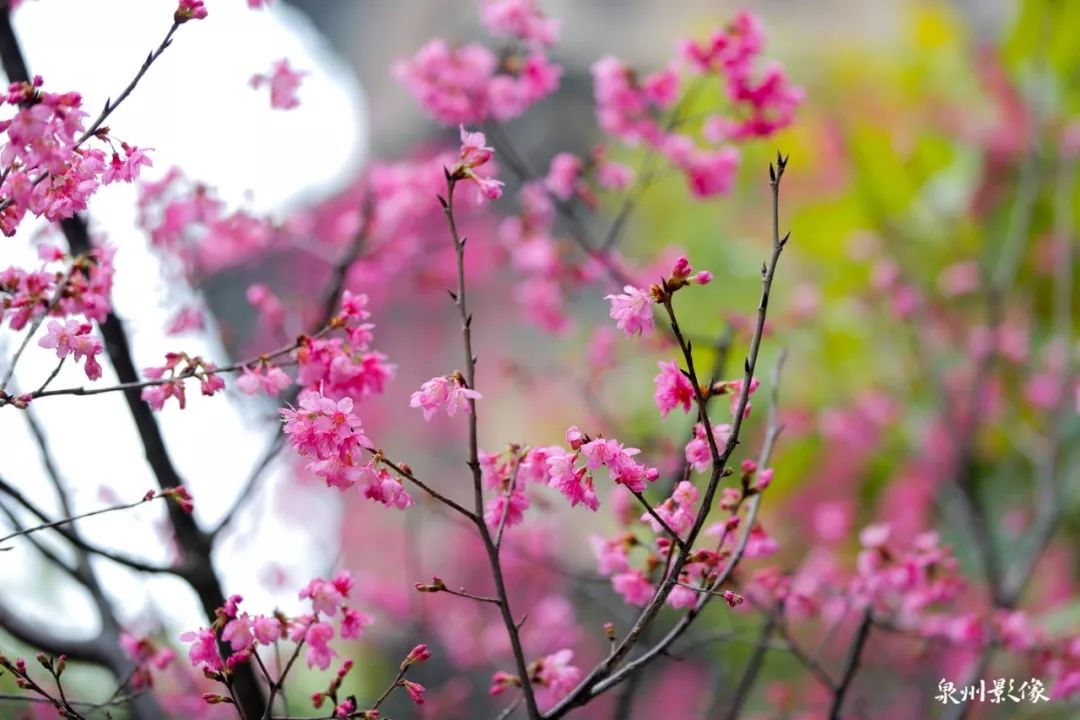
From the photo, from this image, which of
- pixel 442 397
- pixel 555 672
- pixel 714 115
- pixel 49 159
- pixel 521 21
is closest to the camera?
pixel 49 159

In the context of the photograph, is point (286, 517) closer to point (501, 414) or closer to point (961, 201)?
point (501, 414)

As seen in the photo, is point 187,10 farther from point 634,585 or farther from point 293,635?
point 634,585

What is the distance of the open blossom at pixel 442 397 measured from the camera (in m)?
1.23

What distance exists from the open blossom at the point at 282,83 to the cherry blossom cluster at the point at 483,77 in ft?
1.57

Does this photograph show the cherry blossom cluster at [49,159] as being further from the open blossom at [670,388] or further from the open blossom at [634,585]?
the open blossom at [634,585]

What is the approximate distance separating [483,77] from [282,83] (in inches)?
A: 23.9

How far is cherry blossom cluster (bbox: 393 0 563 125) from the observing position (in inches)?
87.9

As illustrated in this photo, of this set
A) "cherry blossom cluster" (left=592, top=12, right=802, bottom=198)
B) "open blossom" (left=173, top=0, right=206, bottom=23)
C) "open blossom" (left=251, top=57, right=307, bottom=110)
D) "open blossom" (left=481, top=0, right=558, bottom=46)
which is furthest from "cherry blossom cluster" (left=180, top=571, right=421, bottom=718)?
"open blossom" (left=481, top=0, right=558, bottom=46)

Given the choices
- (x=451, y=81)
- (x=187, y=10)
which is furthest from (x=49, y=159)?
(x=451, y=81)

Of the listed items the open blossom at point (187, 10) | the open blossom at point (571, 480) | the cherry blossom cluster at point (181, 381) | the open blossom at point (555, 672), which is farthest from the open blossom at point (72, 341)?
the open blossom at point (555, 672)

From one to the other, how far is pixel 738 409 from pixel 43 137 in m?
0.92

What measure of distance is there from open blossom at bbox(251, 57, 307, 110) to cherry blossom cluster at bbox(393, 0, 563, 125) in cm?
48

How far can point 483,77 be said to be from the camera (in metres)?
2.29

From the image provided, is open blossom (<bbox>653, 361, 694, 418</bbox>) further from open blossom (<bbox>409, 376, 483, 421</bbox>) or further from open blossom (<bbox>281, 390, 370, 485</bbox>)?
open blossom (<bbox>281, 390, 370, 485</bbox>)
